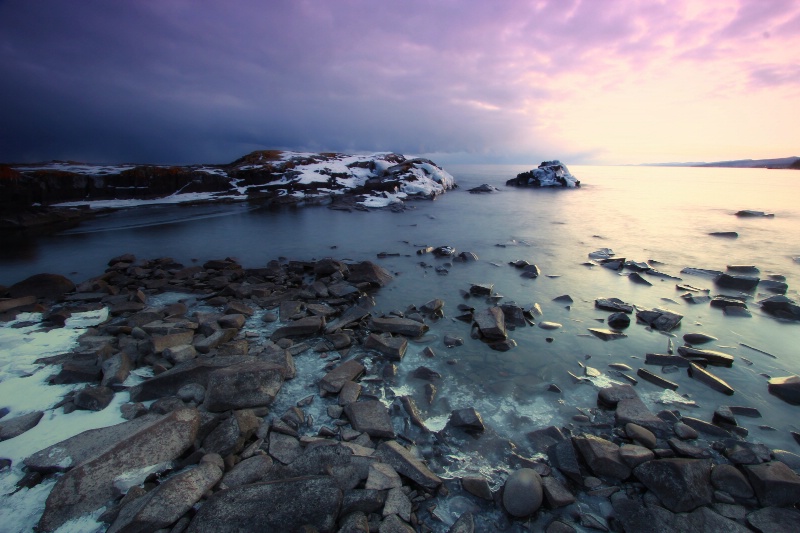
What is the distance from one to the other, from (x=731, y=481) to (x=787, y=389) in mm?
2810

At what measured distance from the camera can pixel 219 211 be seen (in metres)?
27.2

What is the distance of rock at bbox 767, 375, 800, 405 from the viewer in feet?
16.4

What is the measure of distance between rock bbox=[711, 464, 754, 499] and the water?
1.26 meters

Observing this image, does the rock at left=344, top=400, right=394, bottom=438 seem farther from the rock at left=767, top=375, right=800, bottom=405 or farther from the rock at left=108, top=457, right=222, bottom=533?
the rock at left=767, top=375, right=800, bottom=405

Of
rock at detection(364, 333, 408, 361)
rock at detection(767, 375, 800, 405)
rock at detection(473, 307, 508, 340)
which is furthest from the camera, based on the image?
rock at detection(473, 307, 508, 340)

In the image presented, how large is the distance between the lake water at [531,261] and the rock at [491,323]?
0.34 metres

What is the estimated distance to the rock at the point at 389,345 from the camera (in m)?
6.02

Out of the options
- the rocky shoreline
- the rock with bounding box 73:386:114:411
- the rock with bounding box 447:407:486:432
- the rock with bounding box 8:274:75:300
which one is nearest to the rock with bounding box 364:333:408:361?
the rocky shoreline

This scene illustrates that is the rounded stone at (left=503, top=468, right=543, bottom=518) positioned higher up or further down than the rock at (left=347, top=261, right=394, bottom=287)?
further down

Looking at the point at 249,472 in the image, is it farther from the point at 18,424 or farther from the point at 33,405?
the point at 33,405

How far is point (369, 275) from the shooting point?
33.2ft

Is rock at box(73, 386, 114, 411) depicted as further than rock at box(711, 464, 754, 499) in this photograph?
Yes

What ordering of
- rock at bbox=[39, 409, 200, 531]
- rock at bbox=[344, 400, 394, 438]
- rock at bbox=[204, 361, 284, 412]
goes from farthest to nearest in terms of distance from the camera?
rock at bbox=[204, 361, 284, 412] → rock at bbox=[344, 400, 394, 438] → rock at bbox=[39, 409, 200, 531]

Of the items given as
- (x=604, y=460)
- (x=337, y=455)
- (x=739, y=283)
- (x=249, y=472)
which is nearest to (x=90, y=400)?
(x=249, y=472)
